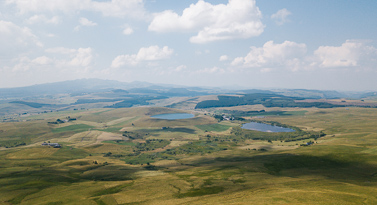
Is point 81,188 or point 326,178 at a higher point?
point 326,178

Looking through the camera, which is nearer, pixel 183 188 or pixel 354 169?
pixel 183 188

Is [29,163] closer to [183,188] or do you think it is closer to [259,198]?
[183,188]

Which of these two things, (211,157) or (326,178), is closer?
(326,178)

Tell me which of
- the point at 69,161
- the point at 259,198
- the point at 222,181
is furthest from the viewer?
the point at 69,161

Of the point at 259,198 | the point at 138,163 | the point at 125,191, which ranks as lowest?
the point at 138,163

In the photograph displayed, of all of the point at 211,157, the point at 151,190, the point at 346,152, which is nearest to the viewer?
the point at 151,190

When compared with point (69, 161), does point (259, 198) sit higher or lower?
higher

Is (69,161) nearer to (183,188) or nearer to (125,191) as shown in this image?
(125,191)

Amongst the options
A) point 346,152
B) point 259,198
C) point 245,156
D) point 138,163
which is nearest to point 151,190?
point 259,198

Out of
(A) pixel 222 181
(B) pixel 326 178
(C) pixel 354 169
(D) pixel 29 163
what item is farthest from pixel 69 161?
(C) pixel 354 169

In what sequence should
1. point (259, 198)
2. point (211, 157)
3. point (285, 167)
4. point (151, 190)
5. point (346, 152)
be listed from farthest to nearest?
point (211, 157) → point (346, 152) → point (285, 167) → point (151, 190) → point (259, 198)
